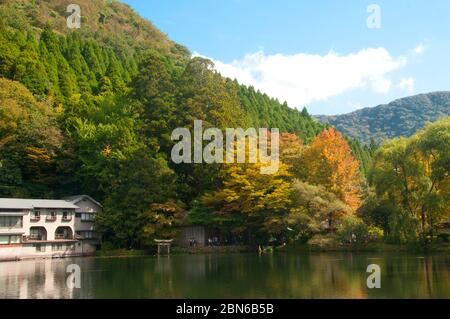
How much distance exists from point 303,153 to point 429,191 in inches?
494

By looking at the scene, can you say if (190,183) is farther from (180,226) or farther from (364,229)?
(364,229)

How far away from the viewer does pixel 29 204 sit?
38406 millimetres

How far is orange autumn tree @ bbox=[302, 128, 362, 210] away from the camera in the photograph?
38188 millimetres

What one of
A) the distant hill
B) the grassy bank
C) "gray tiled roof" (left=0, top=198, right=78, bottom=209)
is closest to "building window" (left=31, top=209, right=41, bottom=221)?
"gray tiled roof" (left=0, top=198, right=78, bottom=209)

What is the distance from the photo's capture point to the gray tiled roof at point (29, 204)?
123ft

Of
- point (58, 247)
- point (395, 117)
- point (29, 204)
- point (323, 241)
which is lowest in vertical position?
point (58, 247)

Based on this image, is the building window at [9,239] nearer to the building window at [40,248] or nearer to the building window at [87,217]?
the building window at [40,248]

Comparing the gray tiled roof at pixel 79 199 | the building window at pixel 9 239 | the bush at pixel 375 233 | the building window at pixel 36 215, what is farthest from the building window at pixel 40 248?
the bush at pixel 375 233

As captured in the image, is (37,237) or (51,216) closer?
(37,237)

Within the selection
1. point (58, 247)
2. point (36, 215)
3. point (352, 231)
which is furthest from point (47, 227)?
point (352, 231)

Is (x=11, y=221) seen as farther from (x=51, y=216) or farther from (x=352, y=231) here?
(x=352, y=231)

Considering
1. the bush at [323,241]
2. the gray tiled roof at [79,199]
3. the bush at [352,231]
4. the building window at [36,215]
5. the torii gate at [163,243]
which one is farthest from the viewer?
the gray tiled roof at [79,199]

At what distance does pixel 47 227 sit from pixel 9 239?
315 cm
